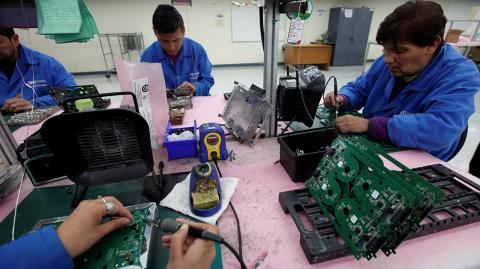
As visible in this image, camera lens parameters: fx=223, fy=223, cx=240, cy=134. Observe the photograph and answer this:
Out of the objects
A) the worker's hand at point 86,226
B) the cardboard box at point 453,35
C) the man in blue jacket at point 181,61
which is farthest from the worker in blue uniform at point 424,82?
the cardboard box at point 453,35

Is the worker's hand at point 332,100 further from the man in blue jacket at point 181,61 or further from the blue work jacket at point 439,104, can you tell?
the man in blue jacket at point 181,61

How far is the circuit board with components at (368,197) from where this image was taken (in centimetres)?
44

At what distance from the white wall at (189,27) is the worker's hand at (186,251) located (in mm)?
4399

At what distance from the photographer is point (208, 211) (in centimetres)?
64

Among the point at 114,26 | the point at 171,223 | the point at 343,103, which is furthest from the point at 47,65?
the point at 114,26

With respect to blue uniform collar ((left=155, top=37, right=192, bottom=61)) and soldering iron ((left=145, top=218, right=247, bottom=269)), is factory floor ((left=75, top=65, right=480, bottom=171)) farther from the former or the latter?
soldering iron ((left=145, top=218, right=247, bottom=269))

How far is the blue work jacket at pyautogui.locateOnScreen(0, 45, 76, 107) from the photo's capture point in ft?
5.17

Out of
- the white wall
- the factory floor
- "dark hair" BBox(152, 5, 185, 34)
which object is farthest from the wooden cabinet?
"dark hair" BBox(152, 5, 185, 34)

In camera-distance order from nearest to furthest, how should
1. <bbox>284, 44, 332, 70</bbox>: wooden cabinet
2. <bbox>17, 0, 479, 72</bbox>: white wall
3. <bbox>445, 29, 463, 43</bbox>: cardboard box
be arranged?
<bbox>445, 29, 463, 43</bbox>: cardboard box < <bbox>17, 0, 479, 72</bbox>: white wall < <bbox>284, 44, 332, 70</bbox>: wooden cabinet

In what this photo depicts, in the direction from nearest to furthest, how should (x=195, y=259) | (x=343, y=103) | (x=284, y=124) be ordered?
(x=195, y=259)
(x=284, y=124)
(x=343, y=103)

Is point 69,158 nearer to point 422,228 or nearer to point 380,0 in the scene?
point 422,228

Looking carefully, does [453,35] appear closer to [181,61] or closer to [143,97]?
[181,61]

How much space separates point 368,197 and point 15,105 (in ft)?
6.43

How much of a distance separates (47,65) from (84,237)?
1.79m
